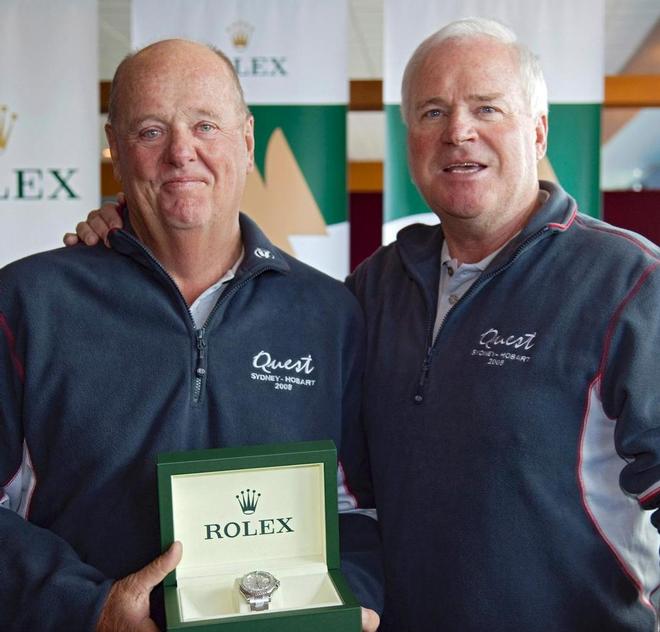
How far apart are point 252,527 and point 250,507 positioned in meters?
0.04

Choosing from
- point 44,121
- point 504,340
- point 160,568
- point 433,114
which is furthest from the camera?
point 44,121

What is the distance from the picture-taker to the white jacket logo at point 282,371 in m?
1.60

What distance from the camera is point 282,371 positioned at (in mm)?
1614

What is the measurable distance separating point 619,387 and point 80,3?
3.26 m

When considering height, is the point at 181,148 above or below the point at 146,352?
above

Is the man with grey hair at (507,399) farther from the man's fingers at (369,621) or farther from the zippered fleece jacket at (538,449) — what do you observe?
the man's fingers at (369,621)

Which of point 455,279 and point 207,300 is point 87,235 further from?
point 455,279

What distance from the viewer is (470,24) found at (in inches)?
72.2

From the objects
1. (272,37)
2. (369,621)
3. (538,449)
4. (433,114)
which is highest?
(272,37)

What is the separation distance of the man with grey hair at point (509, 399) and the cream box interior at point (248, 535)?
12.4 inches

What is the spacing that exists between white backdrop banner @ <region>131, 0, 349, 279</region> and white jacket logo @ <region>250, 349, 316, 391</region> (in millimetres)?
2165

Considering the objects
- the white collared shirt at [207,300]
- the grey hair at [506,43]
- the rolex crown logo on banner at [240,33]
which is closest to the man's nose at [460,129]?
the grey hair at [506,43]

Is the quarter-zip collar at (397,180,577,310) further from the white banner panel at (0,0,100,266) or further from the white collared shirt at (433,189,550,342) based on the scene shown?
the white banner panel at (0,0,100,266)

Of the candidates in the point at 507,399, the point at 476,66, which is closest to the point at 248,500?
the point at 507,399
